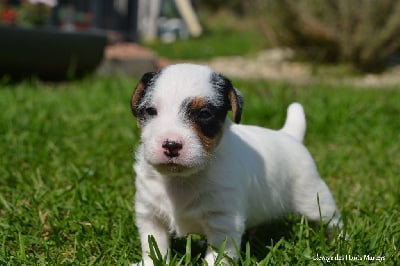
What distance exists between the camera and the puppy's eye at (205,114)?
229 cm

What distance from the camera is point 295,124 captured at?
3.33 m

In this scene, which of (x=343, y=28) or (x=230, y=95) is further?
(x=343, y=28)

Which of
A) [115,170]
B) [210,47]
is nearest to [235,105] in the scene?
[115,170]

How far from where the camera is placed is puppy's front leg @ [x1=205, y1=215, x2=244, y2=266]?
7.88 ft

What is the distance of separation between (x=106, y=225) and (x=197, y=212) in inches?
29.8

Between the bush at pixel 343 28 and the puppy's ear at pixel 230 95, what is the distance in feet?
28.6

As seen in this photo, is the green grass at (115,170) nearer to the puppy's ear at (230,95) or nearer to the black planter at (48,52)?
the puppy's ear at (230,95)

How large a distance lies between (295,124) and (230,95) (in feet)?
3.14

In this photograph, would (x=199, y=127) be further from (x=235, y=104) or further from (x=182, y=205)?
(x=182, y=205)

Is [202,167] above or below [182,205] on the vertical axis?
above

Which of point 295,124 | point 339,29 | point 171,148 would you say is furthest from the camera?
point 339,29

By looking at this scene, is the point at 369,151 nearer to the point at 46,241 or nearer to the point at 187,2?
the point at 46,241

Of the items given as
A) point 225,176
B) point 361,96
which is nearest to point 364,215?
point 225,176

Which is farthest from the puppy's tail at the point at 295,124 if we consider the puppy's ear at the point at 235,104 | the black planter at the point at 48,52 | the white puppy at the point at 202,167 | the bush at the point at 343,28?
the bush at the point at 343,28
